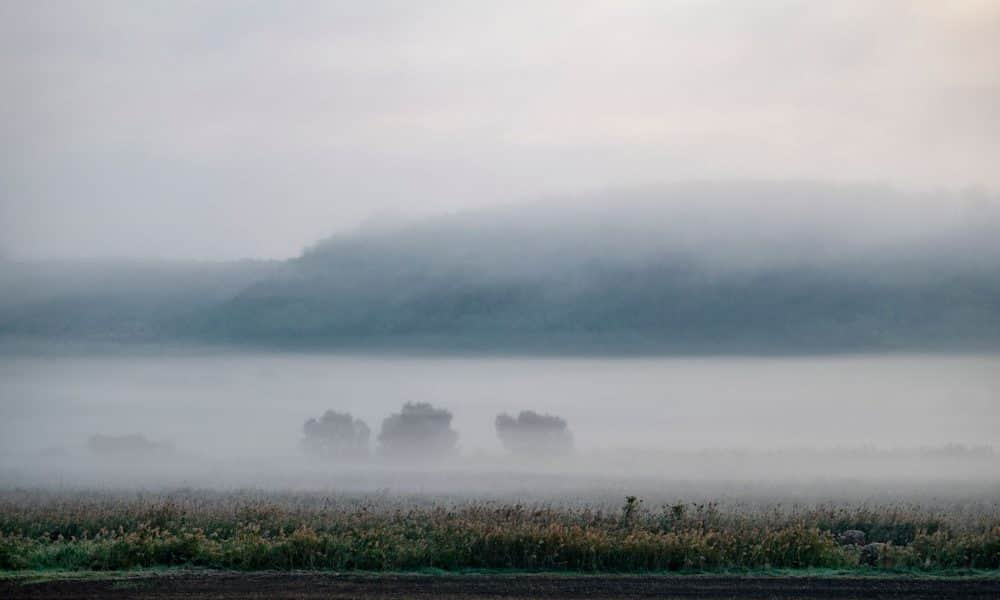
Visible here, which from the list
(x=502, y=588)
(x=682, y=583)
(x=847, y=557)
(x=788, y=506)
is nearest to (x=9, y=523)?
(x=502, y=588)

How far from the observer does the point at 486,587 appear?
90.5ft

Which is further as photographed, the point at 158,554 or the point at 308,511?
the point at 308,511

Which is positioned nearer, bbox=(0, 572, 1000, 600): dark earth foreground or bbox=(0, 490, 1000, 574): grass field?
bbox=(0, 572, 1000, 600): dark earth foreground

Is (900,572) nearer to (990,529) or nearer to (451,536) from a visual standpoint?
(990,529)

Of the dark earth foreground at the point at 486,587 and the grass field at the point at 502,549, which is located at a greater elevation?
the grass field at the point at 502,549

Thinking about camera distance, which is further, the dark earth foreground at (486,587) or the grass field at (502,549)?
the grass field at (502,549)

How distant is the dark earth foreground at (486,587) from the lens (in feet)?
86.4

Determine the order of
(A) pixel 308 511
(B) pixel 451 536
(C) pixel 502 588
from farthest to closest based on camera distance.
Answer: (A) pixel 308 511 < (B) pixel 451 536 < (C) pixel 502 588

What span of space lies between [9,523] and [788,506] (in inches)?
1377

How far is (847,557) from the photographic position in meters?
32.1

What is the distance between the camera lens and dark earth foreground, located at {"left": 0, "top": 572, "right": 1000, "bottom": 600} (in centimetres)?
2634

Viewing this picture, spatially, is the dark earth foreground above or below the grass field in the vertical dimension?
below

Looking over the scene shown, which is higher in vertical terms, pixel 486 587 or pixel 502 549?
pixel 502 549

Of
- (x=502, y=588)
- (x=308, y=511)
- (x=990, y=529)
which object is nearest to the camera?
(x=502, y=588)
